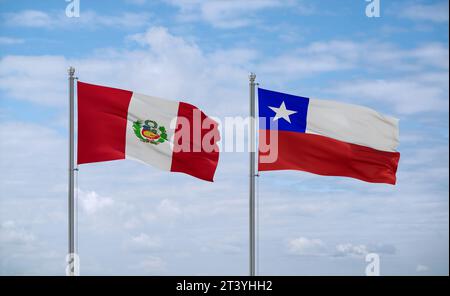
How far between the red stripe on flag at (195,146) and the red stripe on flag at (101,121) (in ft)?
5.47

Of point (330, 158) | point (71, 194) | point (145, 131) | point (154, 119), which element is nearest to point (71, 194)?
point (71, 194)

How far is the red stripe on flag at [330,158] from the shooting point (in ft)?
75.8

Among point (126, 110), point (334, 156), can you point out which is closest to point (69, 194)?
point (126, 110)

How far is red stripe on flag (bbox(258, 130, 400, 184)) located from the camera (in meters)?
23.1

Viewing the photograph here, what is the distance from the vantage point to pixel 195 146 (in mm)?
22891

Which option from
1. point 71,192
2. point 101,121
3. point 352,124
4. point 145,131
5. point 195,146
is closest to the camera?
point 71,192

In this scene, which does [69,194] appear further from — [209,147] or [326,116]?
[326,116]

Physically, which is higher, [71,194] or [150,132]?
[150,132]

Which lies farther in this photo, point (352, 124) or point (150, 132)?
point (352, 124)

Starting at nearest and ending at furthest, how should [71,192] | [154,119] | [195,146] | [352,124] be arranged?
1. [71,192]
2. [154,119]
3. [195,146]
4. [352,124]

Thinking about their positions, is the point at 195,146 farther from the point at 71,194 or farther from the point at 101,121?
the point at 71,194

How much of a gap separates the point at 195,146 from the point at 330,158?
4408 mm

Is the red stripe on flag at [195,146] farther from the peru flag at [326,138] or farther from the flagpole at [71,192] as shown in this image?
the flagpole at [71,192]

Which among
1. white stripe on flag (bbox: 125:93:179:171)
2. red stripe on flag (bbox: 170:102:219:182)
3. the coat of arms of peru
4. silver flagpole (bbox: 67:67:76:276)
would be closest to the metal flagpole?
silver flagpole (bbox: 67:67:76:276)
